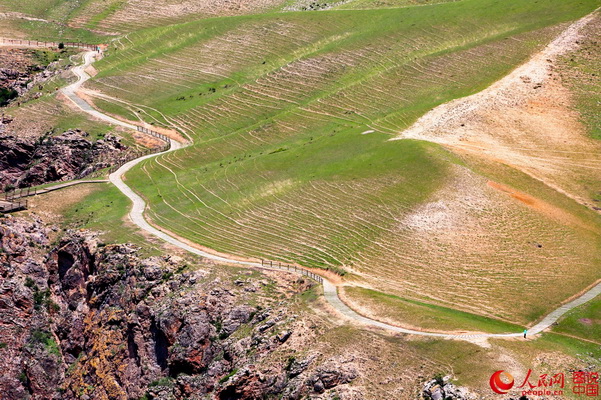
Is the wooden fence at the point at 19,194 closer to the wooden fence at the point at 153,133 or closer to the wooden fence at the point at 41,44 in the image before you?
the wooden fence at the point at 153,133

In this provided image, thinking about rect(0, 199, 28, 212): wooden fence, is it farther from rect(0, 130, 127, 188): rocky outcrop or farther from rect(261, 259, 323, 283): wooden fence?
rect(261, 259, 323, 283): wooden fence

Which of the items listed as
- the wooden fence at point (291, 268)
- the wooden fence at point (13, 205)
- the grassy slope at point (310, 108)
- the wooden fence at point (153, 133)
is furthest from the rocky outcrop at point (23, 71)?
the wooden fence at point (291, 268)

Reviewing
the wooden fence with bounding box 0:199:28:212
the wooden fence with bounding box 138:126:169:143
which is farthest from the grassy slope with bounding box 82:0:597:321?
the wooden fence with bounding box 0:199:28:212

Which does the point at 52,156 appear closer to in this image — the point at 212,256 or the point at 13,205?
the point at 13,205

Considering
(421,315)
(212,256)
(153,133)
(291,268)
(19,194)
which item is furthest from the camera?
(153,133)

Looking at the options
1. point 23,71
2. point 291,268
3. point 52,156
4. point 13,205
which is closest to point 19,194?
point 13,205

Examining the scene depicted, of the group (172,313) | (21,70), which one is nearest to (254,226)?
(172,313)
